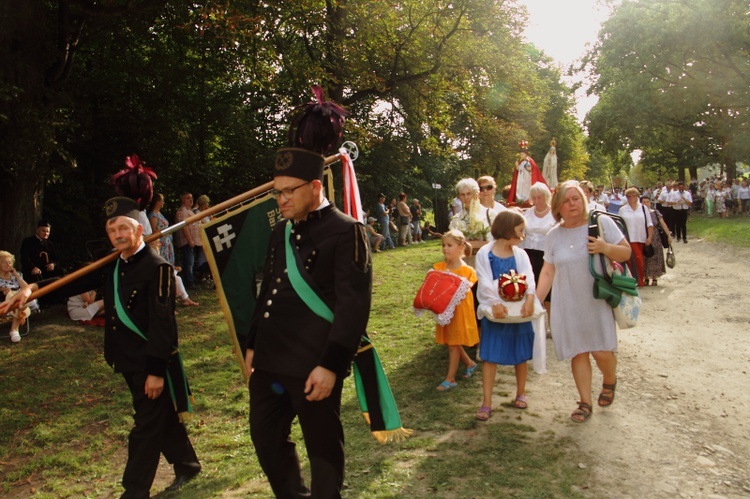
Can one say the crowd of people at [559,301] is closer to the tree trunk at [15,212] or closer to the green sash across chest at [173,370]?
the green sash across chest at [173,370]

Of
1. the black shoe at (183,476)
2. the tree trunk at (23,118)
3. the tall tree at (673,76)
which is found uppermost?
the tall tree at (673,76)

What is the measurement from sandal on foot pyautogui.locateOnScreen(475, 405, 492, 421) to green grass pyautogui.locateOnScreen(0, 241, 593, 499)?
72 millimetres

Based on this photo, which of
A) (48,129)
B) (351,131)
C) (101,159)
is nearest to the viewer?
(48,129)

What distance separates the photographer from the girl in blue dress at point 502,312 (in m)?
6.06

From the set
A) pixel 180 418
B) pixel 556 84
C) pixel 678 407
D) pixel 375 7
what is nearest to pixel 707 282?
pixel 678 407

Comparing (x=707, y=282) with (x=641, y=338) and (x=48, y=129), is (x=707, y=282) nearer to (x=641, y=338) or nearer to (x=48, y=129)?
(x=641, y=338)

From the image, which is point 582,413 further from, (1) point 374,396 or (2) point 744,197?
(2) point 744,197

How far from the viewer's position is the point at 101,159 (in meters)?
17.2

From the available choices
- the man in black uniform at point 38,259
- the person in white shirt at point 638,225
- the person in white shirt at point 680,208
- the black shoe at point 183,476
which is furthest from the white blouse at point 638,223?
the person in white shirt at point 680,208

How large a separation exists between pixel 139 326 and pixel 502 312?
3.08 metres

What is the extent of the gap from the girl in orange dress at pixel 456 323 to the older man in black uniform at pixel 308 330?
3.48 m

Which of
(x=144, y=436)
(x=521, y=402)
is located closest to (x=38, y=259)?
(x=144, y=436)

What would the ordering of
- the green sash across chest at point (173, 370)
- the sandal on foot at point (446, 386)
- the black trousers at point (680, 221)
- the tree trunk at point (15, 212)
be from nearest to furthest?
the green sash across chest at point (173, 370), the sandal on foot at point (446, 386), the tree trunk at point (15, 212), the black trousers at point (680, 221)

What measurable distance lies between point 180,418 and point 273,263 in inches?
72.4
